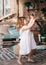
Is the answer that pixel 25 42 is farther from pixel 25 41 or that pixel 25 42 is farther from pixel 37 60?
pixel 37 60

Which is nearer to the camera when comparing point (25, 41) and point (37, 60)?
point (25, 41)

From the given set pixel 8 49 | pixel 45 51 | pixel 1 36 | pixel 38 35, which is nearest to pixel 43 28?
pixel 38 35

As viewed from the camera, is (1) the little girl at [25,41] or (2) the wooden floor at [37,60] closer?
(1) the little girl at [25,41]

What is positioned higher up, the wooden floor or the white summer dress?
the white summer dress

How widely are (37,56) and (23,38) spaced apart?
38.4 inches

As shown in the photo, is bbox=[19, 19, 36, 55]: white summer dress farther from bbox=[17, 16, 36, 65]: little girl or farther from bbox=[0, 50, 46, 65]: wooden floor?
bbox=[0, 50, 46, 65]: wooden floor

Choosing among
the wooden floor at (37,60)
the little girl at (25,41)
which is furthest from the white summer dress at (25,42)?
the wooden floor at (37,60)

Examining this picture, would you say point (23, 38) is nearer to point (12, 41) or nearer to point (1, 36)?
point (12, 41)

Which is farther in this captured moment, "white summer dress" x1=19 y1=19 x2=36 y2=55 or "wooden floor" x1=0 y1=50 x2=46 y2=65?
"wooden floor" x1=0 y1=50 x2=46 y2=65

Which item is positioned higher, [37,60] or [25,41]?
[25,41]

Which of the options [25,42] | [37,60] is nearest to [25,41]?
[25,42]

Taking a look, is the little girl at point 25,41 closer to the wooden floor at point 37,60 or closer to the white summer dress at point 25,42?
the white summer dress at point 25,42

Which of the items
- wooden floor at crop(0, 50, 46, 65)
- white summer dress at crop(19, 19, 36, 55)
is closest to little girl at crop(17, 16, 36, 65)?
white summer dress at crop(19, 19, 36, 55)

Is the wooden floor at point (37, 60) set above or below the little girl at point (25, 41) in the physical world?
below
